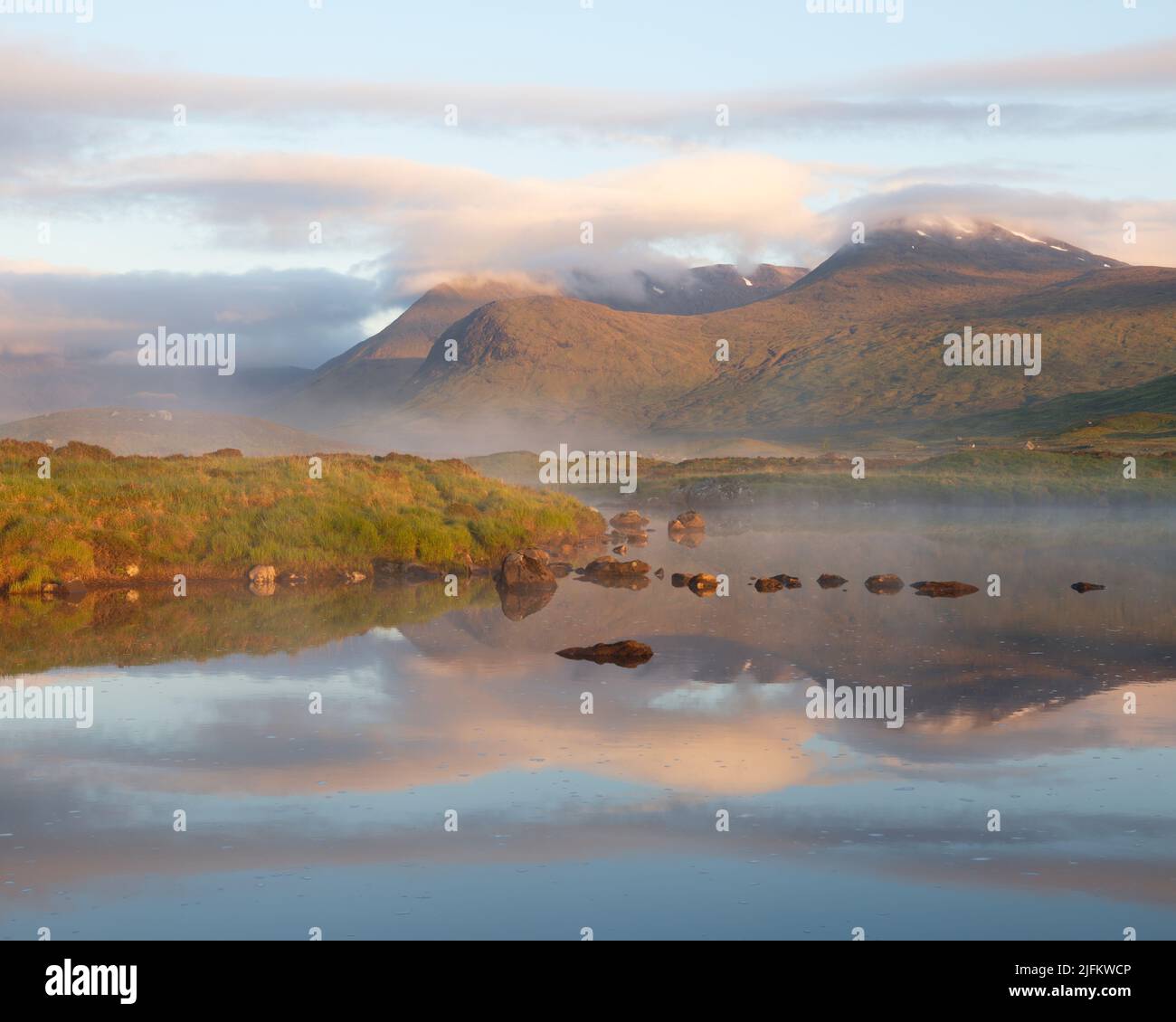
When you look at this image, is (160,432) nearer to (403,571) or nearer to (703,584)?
(403,571)

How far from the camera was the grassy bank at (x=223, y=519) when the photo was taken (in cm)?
3534

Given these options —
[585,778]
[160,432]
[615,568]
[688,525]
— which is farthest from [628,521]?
[160,432]

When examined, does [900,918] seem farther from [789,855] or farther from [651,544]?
[651,544]

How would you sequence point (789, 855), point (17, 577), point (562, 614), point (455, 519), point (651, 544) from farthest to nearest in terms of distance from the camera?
point (651, 544) < point (455, 519) < point (17, 577) < point (562, 614) < point (789, 855)

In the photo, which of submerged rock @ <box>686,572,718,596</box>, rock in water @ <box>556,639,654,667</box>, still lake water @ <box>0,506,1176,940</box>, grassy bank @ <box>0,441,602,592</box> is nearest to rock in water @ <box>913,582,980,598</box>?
still lake water @ <box>0,506,1176,940</box>

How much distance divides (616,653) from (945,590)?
515 inches

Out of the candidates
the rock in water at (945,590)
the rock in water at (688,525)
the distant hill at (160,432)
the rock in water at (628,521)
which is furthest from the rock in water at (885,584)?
the distant hill at (160,432)

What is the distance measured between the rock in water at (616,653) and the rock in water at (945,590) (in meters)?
11.9

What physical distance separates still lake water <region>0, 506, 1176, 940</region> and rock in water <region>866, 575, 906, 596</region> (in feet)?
13.1

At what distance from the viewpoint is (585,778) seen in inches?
614

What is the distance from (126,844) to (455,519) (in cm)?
3058

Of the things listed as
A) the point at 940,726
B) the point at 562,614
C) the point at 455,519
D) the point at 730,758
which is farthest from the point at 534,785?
the point at 455,519
